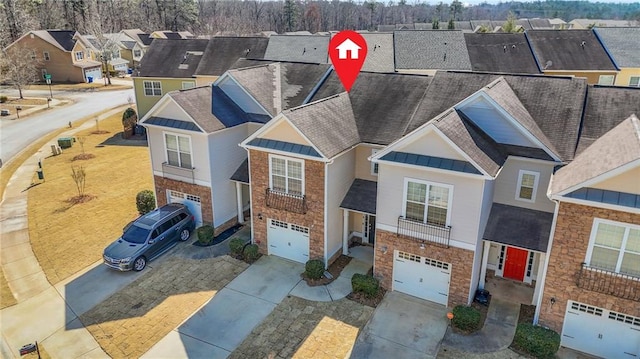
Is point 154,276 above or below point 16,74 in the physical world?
below

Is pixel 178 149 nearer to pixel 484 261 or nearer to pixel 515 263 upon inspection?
pixel 484 261

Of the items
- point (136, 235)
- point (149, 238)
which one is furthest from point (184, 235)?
point (136, 235)

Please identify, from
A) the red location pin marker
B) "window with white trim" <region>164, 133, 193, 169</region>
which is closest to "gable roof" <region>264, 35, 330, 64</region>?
the red location pin marker

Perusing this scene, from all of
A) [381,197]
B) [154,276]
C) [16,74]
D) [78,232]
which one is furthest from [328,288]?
[16,74]

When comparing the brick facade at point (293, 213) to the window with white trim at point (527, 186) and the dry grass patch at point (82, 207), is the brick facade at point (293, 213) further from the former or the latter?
the window with white trim at point (527, 186)

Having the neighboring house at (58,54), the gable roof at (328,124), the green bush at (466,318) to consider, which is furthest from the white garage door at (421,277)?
the neighboring house at (58,54)

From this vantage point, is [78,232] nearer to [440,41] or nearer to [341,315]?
[341,315]
